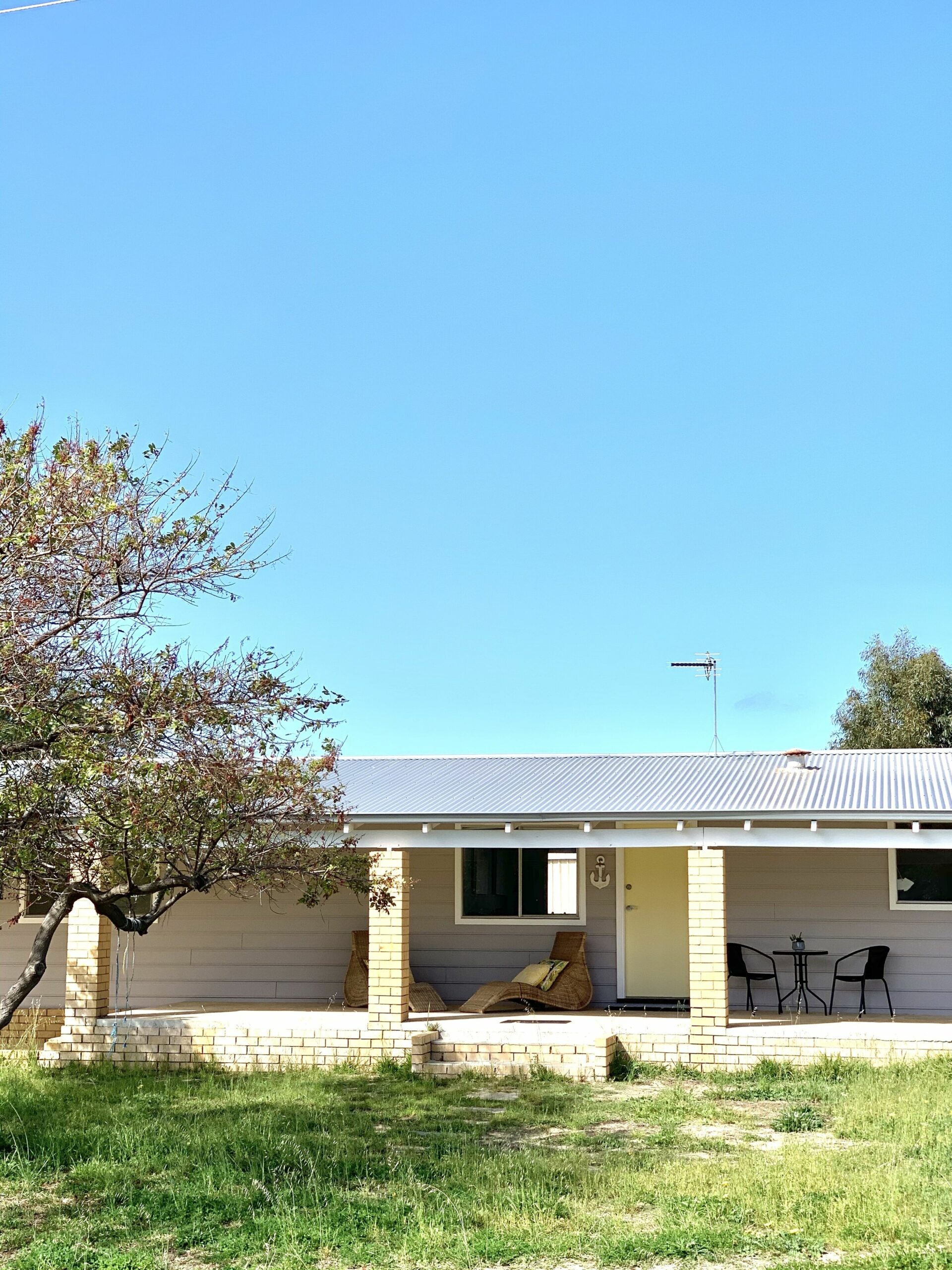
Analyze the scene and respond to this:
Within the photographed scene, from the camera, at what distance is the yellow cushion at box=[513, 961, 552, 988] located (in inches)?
565

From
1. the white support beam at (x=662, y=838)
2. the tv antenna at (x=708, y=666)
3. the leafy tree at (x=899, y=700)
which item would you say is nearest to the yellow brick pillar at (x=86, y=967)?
the white support beam at (x=662, y=838)

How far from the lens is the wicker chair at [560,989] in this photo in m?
14.1

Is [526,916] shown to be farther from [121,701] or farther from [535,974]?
[121,701]

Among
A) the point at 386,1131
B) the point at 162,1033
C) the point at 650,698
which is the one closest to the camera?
Answer: the point at 386,1131

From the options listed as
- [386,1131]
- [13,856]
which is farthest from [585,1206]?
[13,856]

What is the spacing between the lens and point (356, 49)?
13164 millimetres

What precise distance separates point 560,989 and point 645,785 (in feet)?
8.38

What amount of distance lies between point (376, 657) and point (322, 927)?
9206mm

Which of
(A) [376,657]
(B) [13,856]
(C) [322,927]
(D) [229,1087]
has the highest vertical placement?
(A) [376,657]

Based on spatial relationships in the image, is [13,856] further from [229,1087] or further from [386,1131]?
[229,1087]

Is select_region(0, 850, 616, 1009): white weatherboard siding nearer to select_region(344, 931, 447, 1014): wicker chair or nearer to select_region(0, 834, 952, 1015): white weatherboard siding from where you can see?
select_region(0, 834, 952, 1015): white weatherboard siding

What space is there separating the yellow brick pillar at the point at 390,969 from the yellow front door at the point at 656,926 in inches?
126

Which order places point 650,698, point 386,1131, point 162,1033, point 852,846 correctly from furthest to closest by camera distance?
point 650,698 < point 162,1033 < point 852,846 < point 386,1131

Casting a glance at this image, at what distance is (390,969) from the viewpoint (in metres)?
12.9
